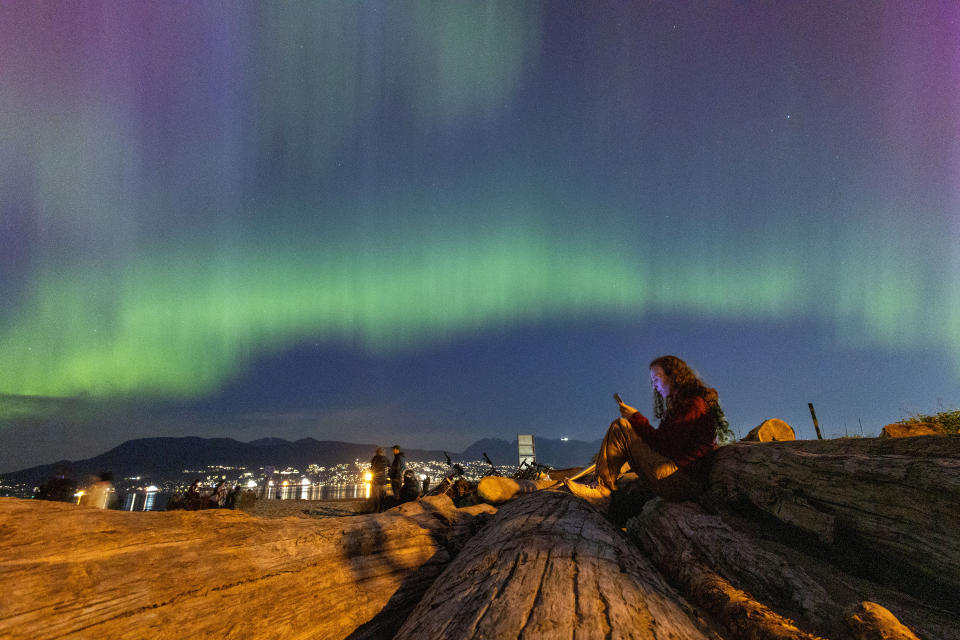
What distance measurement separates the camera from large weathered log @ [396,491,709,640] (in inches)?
53.5

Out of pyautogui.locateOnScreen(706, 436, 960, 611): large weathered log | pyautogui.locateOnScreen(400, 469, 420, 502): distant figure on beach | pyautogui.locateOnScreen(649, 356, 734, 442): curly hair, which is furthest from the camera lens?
pyautogui.locateOnScreen(400, 469, 420, 502): distant figure on beach

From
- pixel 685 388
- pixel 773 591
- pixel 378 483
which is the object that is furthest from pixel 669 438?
pixel 378 483

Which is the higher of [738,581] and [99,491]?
[738,581]

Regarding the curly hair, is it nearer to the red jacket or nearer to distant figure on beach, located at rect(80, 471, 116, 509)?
the red jacket

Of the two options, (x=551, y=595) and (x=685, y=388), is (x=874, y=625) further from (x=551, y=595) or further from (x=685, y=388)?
(x=685, y=388)

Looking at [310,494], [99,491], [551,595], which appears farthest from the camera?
[310,494]

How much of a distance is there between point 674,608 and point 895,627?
2.87ft

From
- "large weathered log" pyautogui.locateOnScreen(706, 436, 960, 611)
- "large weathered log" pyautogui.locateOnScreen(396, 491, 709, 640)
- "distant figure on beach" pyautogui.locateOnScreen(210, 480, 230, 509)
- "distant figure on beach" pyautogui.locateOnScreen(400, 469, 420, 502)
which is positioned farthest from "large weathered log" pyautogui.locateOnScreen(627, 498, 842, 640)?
"distant figure on beach" pyautogui.locateOnScreen(210, 480, 230, 509)

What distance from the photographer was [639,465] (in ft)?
14.8

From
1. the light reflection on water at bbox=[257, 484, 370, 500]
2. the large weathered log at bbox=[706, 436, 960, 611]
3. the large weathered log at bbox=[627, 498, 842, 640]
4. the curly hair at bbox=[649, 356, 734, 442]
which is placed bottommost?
the light reflection on water at bbox=[257, 484, 370, 500]

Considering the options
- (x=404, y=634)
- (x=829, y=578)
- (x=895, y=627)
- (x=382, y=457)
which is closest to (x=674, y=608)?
(x=895, y=627)

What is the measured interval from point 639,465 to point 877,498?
2.35 m

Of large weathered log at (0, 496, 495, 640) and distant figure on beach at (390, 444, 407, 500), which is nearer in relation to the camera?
large weathered log at (0, 496, 495, 640)

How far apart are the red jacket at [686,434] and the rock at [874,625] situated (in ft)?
7.62
